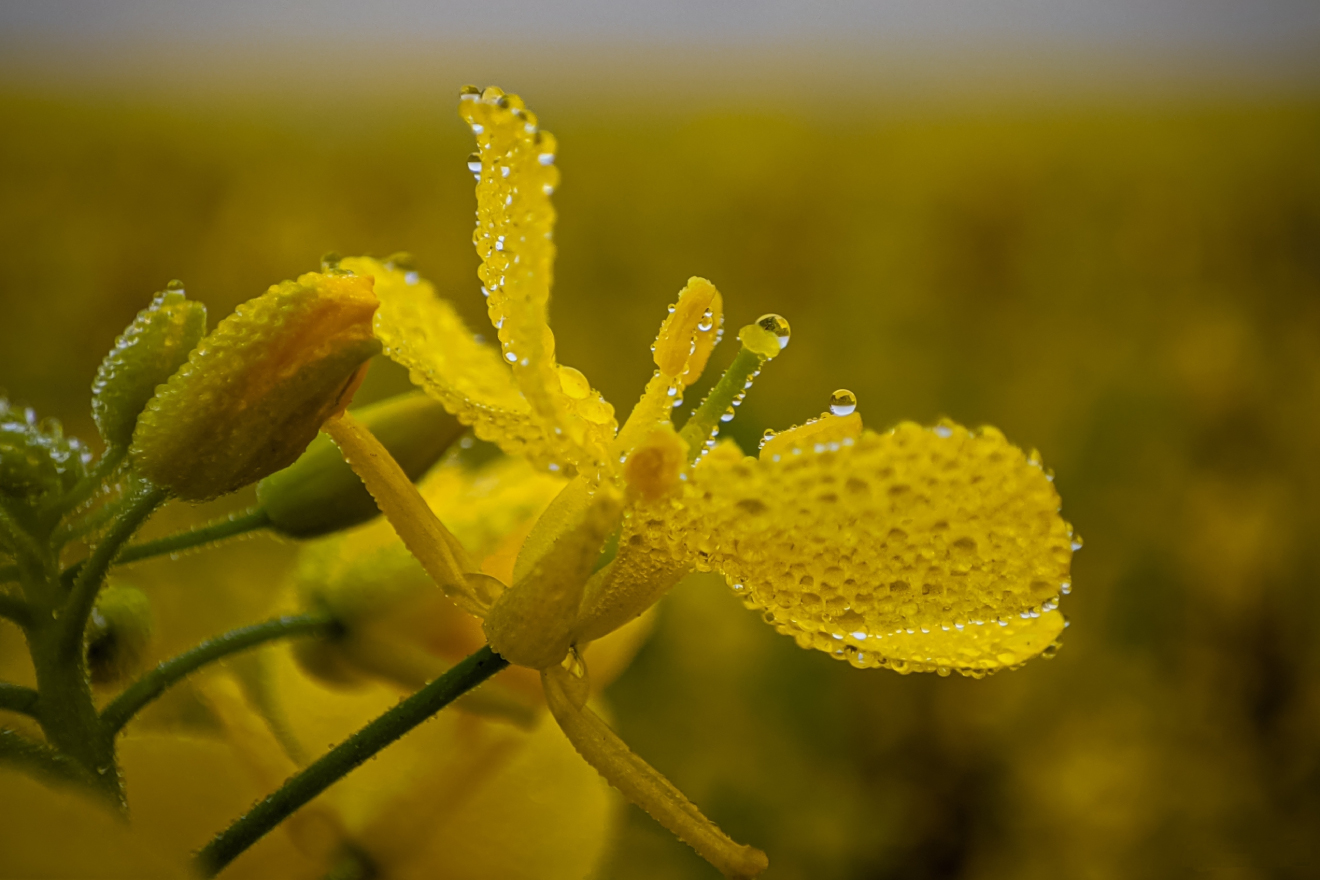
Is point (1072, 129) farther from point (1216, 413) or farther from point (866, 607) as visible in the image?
point (866, 607)

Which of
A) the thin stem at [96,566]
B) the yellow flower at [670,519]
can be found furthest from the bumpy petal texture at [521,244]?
the thin stem at [96,566]

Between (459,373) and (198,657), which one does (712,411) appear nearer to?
(459,373)

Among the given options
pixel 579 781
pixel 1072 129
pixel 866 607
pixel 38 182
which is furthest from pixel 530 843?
pixel 1072 129

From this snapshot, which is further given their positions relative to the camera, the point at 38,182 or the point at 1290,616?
the point at 38,182

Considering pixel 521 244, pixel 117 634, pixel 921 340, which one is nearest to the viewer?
pixel 521 244

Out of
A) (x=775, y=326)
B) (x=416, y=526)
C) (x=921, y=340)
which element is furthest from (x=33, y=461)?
(x=921, y=340)
